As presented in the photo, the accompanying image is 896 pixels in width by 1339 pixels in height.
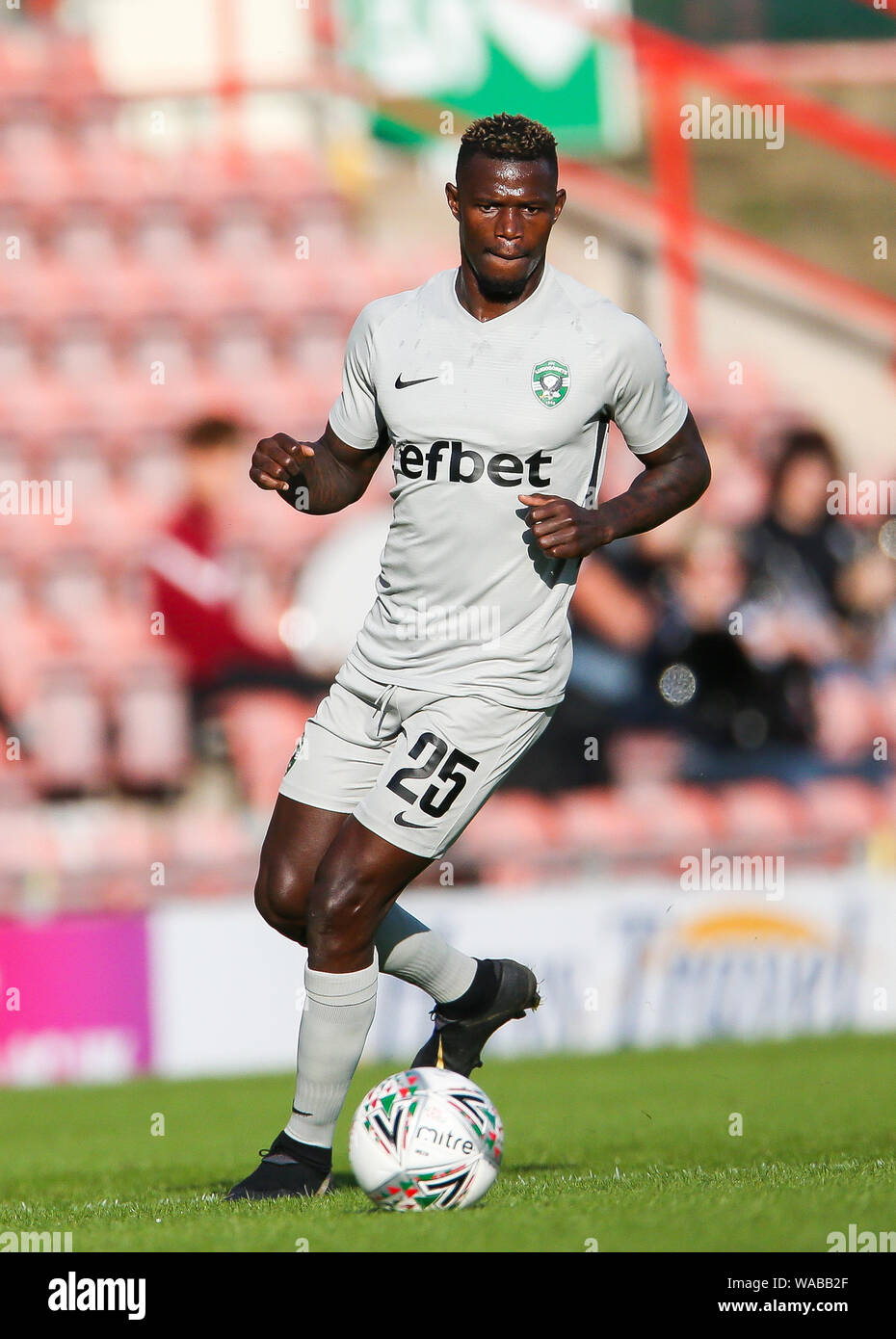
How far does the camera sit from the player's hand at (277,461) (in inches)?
189

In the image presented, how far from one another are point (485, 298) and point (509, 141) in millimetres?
385

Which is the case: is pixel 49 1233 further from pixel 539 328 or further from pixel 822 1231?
pixel 539 328

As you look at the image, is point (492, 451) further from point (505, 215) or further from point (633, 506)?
point (505, 215)

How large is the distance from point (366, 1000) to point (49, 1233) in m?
0.97

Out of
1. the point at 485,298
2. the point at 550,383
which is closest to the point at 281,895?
the point at 550,383

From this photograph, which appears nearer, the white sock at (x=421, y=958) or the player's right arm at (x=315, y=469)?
the player's right arm at (x=315, y=469)

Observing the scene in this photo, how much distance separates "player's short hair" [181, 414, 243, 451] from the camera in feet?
35.3

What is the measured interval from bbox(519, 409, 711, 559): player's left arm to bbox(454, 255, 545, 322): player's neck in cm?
48

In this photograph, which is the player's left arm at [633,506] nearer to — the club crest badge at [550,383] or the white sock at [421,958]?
the club crest badge at [550,383]

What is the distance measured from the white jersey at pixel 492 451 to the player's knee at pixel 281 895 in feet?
1.78

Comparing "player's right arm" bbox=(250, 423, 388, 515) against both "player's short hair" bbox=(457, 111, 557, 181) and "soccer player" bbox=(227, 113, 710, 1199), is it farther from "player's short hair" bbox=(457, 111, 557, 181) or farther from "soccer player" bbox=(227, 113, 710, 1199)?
"player's short hair" bbox=(457, 111, 557, 181)

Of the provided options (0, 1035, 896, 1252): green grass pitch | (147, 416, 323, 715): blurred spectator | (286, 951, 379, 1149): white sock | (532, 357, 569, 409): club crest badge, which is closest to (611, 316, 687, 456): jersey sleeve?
(532, 357, 569, 409): club crest badge

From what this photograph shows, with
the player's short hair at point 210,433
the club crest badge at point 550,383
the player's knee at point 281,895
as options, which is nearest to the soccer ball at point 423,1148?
the player's knee at point 281,895
